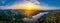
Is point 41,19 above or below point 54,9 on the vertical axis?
below

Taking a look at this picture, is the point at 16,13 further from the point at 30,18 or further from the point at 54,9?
the point at 54,9

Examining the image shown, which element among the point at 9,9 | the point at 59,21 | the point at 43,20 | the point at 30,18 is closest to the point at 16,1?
the point at 9,9

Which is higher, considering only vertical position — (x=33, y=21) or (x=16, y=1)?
(x=16, y=1)

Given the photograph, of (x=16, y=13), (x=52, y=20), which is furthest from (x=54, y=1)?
(x=16, y=13)

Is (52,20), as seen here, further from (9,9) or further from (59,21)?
(9,9)

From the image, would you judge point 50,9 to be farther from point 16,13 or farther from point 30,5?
point 16,13
